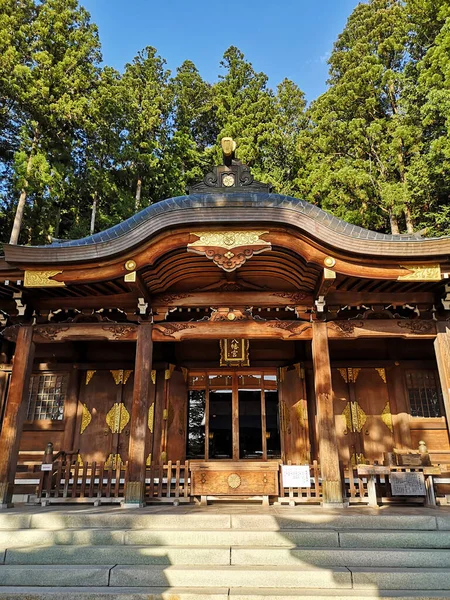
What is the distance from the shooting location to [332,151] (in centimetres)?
2173

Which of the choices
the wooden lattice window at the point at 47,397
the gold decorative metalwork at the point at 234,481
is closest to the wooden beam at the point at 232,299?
the gold decorative metalwork at the point at 234,481

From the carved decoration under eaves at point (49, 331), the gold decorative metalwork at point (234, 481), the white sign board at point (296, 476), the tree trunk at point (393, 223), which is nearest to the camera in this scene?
the white sign board at point (296, 476)

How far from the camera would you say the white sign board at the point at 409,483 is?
727 centimetres

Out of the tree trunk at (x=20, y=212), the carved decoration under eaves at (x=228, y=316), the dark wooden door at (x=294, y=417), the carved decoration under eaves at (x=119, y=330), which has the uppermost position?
the tree trunk at (x=20, y=212)

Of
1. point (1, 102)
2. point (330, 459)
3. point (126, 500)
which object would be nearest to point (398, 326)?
point (330, 459)

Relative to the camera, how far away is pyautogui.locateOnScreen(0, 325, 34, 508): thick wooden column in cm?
740

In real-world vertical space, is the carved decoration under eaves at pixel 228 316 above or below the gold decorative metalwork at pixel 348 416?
→ above

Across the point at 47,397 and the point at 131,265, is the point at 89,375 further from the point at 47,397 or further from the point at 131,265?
the point at 131,265

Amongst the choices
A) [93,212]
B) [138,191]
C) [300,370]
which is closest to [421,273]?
[300,370]

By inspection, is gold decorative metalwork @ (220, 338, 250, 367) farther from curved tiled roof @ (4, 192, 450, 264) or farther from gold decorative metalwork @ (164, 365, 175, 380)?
curved tiled roof @ (4, 192, 450, 264)

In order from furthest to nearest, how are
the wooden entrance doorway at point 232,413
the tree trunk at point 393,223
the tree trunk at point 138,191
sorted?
1. the tree trunk at point 138,191
2. the tree trunk at point 393,223
3. the wooden entrance doorway at point 232,413

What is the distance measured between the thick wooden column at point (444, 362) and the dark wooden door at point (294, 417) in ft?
10.6

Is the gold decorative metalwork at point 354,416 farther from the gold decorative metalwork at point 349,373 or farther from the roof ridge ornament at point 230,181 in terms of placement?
the roof ridge ornament at point 230,181

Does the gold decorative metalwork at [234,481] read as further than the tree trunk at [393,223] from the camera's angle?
No
